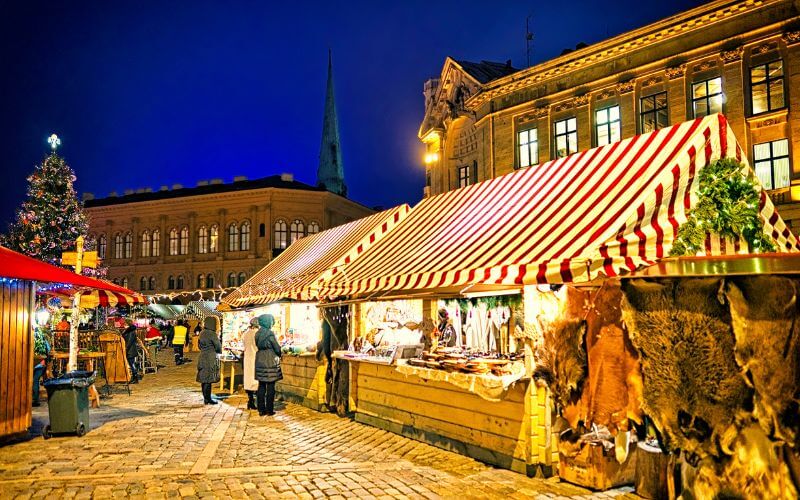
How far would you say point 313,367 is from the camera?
41.7 ft

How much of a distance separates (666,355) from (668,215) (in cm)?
298

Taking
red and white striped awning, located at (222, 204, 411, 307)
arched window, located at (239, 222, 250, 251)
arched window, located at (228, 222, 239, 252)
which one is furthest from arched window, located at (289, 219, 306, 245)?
red and white striped awning, located at (222, 204, 411, 307)

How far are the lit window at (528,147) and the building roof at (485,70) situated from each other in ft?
14.0

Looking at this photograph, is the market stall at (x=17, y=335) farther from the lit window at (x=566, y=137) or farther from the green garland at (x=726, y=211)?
the lit window at (x=566, y=137)

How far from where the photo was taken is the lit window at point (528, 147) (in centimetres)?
2623

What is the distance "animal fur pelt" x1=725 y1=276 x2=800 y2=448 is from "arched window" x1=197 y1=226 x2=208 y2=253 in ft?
181

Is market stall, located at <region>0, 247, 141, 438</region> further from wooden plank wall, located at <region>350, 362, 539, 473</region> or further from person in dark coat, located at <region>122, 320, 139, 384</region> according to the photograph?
person in dark coat, located at <region>122, 320, 139, 384</region>

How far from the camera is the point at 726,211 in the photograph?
4418mm

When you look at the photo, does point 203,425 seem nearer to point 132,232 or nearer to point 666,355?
point 666,355

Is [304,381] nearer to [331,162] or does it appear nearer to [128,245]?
[128,245]

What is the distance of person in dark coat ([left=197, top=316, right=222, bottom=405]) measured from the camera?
43.7 feet

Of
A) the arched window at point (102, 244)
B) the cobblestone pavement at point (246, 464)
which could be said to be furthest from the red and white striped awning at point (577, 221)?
the arched window at point (102, 244)

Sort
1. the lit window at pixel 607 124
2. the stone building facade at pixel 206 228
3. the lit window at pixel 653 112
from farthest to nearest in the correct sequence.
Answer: the stone building facade at pixel 206 228 → the lit window at pixel 607 124 → the lit window at pixel 653 112

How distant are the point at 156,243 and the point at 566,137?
43.5 m
